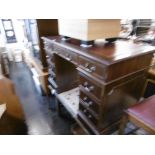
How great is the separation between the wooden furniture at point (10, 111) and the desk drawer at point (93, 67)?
3.08 ft

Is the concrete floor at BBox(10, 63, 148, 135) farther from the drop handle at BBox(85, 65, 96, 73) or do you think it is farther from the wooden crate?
the wooden crate

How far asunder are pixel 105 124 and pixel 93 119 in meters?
0.11

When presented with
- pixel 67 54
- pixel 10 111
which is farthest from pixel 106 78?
pixel 10 111

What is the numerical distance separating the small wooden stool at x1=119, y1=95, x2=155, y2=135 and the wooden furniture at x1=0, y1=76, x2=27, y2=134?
47.0 inches

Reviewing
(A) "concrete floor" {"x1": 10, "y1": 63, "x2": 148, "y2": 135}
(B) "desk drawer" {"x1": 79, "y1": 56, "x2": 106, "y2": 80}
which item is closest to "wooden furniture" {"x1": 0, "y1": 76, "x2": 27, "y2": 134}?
(A) "concrete floor" {"x1": 10, "y1": 63, "x2": 148, "y2": 135}

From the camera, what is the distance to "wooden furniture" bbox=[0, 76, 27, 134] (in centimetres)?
148

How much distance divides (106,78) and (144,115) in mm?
406

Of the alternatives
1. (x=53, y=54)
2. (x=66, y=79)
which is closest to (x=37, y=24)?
(x=53, y=54)

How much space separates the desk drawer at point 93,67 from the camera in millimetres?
928

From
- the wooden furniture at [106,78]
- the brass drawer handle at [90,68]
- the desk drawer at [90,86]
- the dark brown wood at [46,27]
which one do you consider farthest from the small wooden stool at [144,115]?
the dark brown wood at [46,27]

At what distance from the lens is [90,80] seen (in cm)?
109

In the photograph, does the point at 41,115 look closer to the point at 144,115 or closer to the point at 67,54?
the point at 67,54

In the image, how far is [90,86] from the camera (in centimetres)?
112

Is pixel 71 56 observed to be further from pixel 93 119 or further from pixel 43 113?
pixel 43 113
